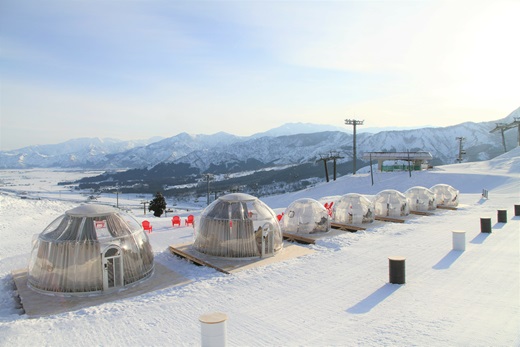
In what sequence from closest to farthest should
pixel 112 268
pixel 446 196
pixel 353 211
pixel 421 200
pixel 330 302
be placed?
pixel 330 302 → pixel 112 268 → pixel 353 211 → pixel 421 200 → pixel 446 196

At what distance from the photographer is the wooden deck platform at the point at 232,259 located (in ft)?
46.5

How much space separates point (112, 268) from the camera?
1205cm

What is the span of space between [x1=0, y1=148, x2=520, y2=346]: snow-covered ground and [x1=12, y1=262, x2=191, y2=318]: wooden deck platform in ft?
1.41

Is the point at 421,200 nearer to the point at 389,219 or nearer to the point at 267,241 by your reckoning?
the point at 389,219

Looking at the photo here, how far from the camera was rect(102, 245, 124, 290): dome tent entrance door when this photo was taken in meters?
11.9

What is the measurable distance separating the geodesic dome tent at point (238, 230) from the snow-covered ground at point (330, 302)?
1.33m

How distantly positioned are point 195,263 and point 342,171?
146656mm

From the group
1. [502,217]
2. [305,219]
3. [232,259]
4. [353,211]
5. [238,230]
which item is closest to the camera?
[232,259]

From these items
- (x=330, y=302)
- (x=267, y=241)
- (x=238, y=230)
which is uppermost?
(x=238, y=230)

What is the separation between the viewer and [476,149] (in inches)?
7712

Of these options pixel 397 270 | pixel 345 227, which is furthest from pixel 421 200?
pixel 397 270

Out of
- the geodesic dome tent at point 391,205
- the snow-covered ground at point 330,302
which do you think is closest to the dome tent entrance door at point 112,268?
the snow-covered ground at point 330,302

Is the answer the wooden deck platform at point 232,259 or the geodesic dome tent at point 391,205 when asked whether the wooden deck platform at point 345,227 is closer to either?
the geodesic dome tent at point 391,205

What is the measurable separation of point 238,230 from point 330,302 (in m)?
5.87
